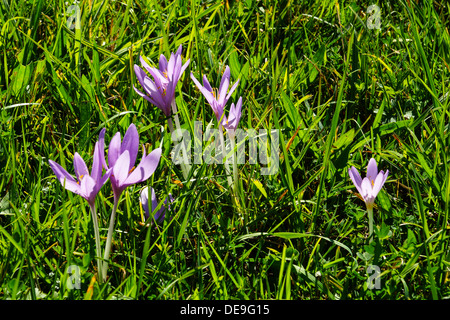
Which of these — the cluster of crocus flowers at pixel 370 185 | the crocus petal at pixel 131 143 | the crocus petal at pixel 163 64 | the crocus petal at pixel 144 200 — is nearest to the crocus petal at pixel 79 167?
the crocus petal at pixel 131 143

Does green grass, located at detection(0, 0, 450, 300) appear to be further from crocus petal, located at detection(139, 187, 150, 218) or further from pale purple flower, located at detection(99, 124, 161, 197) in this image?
pale purple flower, located at detection(99, 124, 161, 197)

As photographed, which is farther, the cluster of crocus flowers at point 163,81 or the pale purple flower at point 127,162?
the cluster of crocus flowers at point 163,81

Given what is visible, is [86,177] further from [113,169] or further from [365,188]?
[365,188]

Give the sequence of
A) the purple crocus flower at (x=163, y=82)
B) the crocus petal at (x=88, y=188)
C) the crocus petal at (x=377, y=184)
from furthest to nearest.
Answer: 1. the purple crocus flower at (x=163, y=82)
2. the crocus petal at (x=377, y=184)
3. the crocus petal at (x=88, y=188)

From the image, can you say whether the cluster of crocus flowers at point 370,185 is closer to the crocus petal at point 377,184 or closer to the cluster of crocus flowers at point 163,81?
the crocus petal at point 377,184

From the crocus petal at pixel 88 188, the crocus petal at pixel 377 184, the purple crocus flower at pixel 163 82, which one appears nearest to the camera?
the crocus petal at pixel 88 188

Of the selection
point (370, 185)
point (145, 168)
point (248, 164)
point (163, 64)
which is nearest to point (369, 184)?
point (370, 185)
